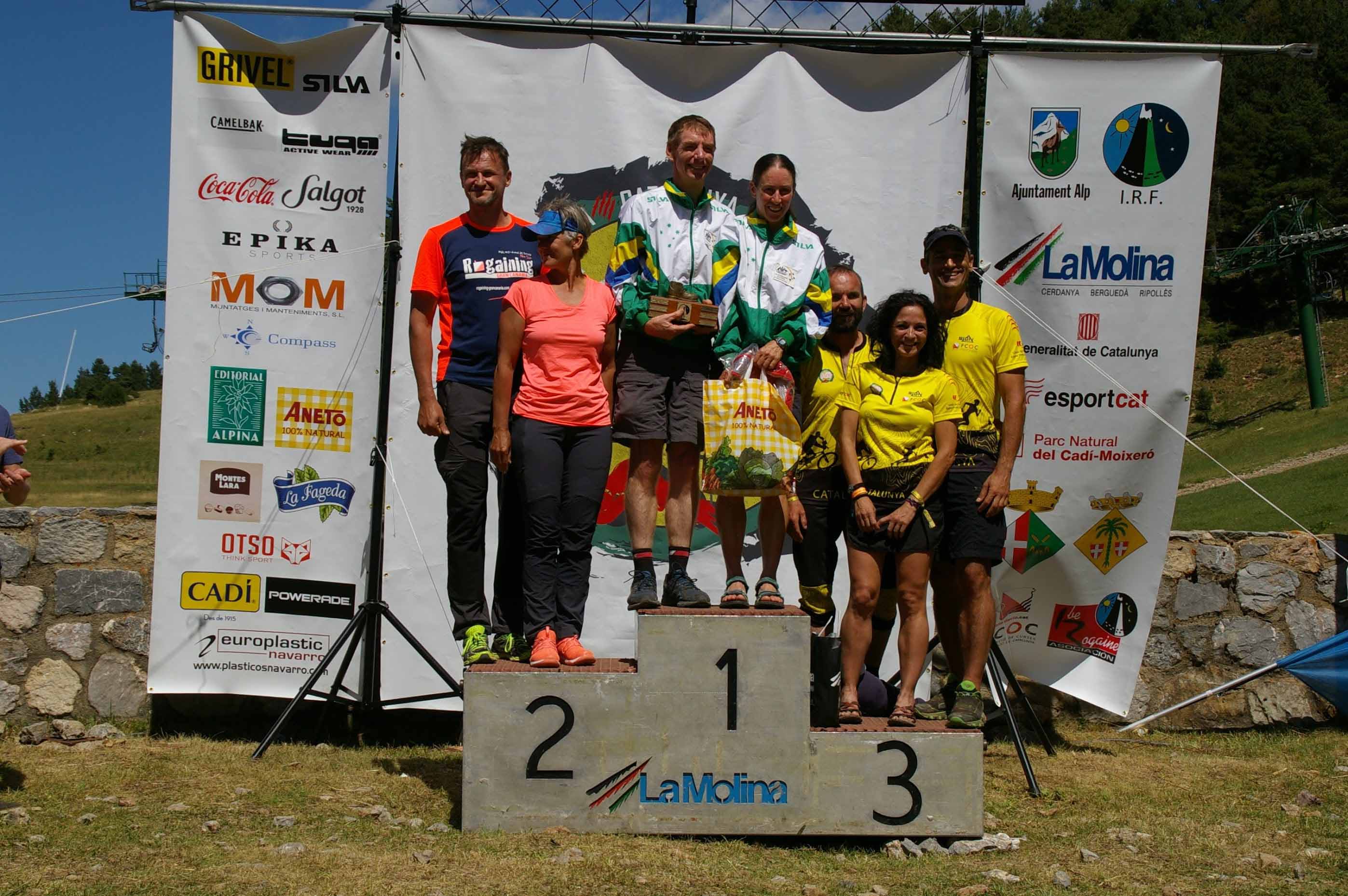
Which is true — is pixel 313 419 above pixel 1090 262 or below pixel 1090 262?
below

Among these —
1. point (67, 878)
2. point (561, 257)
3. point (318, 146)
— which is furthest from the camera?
point (318, 146)

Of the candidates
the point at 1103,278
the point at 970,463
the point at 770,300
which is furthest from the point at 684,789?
the point at 1103,278

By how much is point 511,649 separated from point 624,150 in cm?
243

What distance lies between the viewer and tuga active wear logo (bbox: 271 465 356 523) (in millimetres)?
5301

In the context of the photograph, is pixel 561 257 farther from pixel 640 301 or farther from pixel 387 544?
pixel 387 544

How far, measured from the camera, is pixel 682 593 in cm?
402

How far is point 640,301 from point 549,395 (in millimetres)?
431

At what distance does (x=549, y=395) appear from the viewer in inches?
156

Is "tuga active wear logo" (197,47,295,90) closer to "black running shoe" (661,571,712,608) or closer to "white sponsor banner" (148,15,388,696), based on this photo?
"white sponsor banner" (148,15,388,696)

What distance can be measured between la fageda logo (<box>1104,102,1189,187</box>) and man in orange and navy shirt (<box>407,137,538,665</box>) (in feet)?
8.73

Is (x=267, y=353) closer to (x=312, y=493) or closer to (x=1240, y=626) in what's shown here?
(x=312, y=493)

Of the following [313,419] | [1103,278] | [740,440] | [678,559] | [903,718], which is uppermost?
[1103,278]

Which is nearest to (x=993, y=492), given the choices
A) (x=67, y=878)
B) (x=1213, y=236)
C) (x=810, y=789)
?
(x=810, y=789)

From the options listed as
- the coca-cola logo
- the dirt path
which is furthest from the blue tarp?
the dirt path
